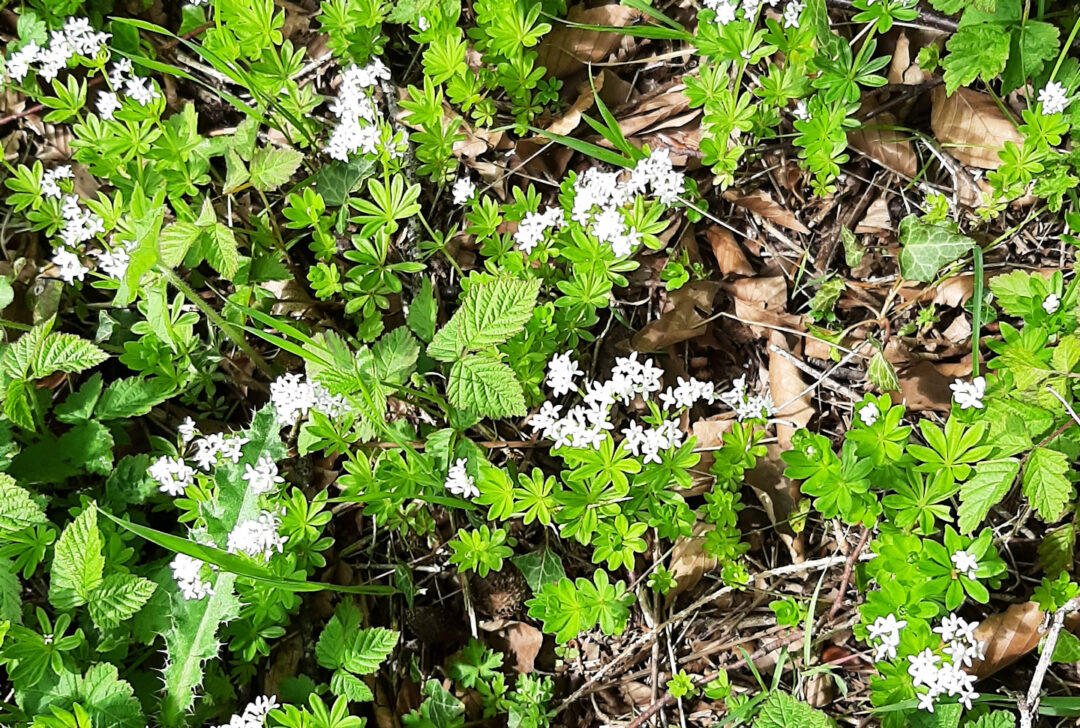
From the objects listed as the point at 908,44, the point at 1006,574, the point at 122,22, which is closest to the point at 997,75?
the point at 908,44

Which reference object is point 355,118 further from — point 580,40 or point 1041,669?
point 1041,669

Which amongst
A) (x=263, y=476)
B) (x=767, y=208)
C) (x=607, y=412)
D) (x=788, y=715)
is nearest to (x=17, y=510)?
(x=263, y=476)

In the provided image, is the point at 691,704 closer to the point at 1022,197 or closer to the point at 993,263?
the point at 993,263

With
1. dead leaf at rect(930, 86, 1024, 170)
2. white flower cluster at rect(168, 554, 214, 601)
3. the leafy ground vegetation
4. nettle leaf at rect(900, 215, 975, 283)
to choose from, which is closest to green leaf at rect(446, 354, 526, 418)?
the leafy ground vegetation

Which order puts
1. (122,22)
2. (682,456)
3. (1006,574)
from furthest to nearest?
1. (122,22)
2. (1006,574)
3. (682,456)

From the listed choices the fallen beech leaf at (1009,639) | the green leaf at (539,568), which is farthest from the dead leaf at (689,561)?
the fallen beech leaf at (1009,639)
